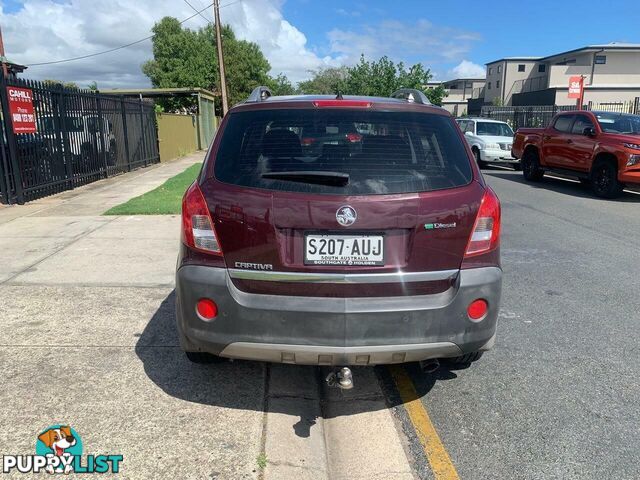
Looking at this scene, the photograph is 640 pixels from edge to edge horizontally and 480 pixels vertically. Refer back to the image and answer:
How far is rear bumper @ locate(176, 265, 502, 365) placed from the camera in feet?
9.02

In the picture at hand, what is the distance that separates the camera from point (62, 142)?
11617mm

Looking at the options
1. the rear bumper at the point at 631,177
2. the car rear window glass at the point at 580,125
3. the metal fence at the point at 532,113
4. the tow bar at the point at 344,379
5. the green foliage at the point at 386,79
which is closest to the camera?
the tow bar at the point at 344,379

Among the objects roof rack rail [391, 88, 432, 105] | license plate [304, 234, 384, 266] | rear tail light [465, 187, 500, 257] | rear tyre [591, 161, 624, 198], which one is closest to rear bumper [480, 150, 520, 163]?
rear tyre [591, 161, 624, 198]

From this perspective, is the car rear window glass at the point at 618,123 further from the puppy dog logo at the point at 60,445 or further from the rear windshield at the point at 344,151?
the puppy dog logo at the point at 60,445

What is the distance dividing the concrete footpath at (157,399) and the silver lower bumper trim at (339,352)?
0.47 metres

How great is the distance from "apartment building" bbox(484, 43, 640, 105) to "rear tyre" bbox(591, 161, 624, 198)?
3389cm

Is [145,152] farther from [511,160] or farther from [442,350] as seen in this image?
Result: [442,350]

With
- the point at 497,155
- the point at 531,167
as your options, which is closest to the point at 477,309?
the point at 531,167

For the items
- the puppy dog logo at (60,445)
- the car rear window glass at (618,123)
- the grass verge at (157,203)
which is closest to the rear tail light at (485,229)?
the puppy dog logo at (60,445)

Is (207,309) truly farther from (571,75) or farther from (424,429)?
(571,75)

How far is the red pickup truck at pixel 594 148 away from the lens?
11.1m

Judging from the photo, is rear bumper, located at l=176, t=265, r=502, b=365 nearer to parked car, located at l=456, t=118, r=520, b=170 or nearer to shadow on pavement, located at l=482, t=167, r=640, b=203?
shadow on pavement, located at l=482, t=167, r=640, b=203

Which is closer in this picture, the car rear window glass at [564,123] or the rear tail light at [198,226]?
the rear tail light at [198,226]

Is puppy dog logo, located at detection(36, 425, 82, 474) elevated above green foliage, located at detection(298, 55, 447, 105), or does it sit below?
below
